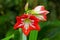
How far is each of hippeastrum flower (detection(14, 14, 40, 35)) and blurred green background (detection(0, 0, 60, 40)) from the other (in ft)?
0.31

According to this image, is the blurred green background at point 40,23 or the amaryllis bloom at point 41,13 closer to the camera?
the amaryllis bloom at point 41,13

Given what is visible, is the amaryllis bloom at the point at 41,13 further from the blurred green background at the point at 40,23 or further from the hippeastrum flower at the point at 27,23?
the blurred green background at the point at 40,23

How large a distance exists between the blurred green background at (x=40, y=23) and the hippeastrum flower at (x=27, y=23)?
94mm

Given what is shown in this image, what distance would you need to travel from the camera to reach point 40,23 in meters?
1.46

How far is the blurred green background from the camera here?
1473 millimetres

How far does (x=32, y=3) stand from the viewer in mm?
1465

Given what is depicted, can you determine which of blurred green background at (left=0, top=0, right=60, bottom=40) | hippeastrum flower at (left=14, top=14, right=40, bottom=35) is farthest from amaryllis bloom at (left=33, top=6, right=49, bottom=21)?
blurred green background at (left=0, top=0, right=60, bottom=40)

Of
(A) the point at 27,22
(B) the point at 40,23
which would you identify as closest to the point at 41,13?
(A) the point at 27,22

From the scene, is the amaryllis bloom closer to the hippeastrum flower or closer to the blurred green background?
the hippeastrum flower

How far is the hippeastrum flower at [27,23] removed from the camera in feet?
2.96

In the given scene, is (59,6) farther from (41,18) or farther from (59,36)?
(41,18)

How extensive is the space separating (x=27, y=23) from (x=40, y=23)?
1.70 ft

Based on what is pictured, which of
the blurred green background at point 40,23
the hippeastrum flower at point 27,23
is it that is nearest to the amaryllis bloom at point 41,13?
the hippeastrum flower at point 27,23

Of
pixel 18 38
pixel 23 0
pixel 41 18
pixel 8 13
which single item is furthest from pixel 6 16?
pixel 41 18
